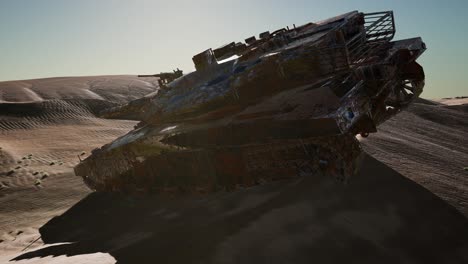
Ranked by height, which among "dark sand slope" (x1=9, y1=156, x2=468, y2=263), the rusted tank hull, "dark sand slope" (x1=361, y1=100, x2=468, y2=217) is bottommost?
"dark sand slope" (x1=361, y1=100, x2=468, y2=217)

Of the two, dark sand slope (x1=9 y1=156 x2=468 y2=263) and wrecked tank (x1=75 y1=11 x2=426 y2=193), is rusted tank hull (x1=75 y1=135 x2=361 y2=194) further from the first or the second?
dark sand slope (x1=9 y1=156 x2=468 y2=263)

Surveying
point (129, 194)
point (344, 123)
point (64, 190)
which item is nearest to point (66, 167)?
point (64, 190)

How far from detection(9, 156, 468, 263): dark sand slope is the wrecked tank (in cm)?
70

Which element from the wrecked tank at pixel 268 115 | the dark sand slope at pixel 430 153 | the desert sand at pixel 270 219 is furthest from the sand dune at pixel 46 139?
the dark sand slope at pixel 430 153

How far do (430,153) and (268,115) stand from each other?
6.45 metres

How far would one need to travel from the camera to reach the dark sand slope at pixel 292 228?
4.95 m

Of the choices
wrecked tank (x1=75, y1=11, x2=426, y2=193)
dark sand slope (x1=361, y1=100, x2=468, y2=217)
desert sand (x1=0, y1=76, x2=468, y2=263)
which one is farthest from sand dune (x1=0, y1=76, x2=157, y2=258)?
dark sand slope (x1=361, y1=100, x2=468, y2=217)

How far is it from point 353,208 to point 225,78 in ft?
14.8

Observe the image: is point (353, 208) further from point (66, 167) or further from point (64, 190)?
point (66, 167)

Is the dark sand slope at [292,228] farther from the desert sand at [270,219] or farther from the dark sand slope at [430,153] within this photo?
the dark sand slope at [430,153]

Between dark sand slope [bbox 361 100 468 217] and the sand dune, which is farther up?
the sand dune

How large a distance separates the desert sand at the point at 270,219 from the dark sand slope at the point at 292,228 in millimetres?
19

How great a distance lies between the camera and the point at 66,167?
1400 centimetres

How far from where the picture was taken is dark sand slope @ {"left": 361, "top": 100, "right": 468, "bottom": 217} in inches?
266
